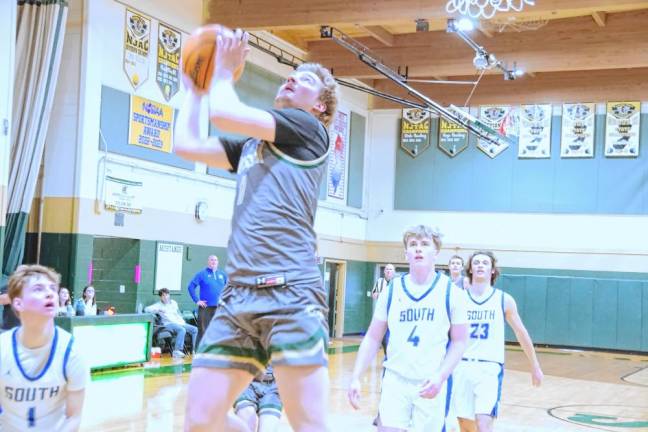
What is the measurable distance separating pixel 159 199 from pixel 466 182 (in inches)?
380

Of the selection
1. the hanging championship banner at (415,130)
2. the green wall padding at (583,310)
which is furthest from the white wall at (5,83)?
the green wall padding at (583,310)

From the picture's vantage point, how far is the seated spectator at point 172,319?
14963 millimetres

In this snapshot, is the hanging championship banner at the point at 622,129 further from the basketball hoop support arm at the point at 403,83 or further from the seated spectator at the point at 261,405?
the seated spectator at the point at 261,405

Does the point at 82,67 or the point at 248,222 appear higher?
the point at 82,67

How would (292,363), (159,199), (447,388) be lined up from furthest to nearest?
1. (159,199)
2. (447,388)
3. (292,363)

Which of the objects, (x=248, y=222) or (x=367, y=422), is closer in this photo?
(x=248, y=222)

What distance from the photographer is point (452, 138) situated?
919 inches

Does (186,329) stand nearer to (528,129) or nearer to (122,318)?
(122,318)

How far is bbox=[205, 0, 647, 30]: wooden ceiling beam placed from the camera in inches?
573

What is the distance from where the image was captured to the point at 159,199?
53.2 feet

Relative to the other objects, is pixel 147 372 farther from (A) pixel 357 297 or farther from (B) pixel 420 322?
(A) pixel 357 297

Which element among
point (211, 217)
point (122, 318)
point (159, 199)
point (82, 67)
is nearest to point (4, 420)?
point (122, 318)

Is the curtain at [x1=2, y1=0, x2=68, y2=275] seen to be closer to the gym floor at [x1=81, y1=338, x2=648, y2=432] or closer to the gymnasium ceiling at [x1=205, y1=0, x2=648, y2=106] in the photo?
the gym floor at [x1=81, y1=338, x2=648, y2=432]

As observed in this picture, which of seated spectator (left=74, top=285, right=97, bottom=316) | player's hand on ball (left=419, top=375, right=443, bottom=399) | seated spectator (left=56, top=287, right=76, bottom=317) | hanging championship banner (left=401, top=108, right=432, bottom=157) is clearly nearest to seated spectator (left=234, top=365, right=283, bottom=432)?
player's hand on ball (left=419, top=375, right=443, bottom=399)
